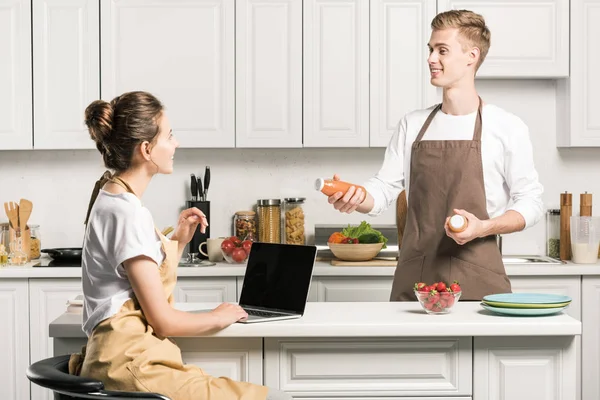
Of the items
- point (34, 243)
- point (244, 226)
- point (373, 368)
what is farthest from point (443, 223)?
point (34, 243)

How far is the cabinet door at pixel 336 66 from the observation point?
168 inches

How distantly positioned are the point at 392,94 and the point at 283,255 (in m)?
2.08

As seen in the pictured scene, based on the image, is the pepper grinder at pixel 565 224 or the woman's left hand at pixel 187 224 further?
the pepper grinder at pixel 565 224

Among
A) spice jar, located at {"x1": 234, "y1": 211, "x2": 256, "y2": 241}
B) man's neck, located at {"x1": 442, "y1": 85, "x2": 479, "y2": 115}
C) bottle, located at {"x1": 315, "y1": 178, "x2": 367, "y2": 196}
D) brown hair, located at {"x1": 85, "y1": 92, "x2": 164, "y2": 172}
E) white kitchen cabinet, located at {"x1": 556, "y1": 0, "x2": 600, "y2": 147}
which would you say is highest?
white kitchen cabinet, located at {"x1": 556, "y1": 0, "x2": 600, "y2": 147}

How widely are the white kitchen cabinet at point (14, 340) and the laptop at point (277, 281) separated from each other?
6.42 feet

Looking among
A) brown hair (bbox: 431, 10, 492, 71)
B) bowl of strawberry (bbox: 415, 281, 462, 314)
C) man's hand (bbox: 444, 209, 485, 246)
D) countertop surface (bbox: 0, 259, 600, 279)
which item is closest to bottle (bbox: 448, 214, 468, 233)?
man's hand (bbox: 444, 209, 485, 246)

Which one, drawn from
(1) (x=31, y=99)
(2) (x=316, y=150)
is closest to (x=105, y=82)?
(1) (x=31, y=99)

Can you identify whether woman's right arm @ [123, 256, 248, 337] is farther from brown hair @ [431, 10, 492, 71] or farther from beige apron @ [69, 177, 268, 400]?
brown hair @ [431, 10, 492, 71]

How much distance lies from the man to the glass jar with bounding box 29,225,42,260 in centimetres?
216

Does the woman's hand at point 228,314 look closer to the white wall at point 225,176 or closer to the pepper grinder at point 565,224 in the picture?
the white wall at point 225,176

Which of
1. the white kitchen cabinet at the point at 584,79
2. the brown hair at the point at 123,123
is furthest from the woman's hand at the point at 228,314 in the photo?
the white kitchen cabinet at the point at 584,79

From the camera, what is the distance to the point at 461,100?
2.96 meters

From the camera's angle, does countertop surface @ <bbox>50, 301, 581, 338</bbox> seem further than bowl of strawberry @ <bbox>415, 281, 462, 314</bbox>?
No

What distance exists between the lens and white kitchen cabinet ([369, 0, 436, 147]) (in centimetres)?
428
